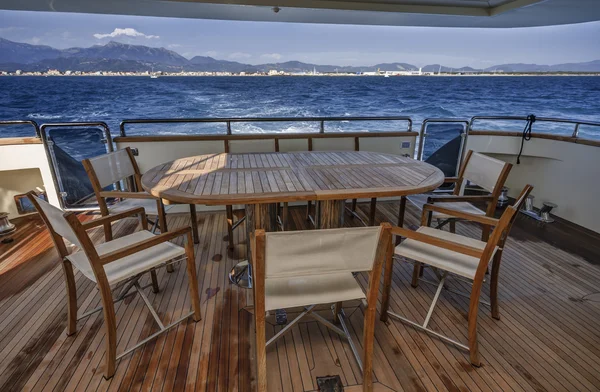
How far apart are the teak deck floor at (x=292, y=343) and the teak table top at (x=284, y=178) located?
77cm

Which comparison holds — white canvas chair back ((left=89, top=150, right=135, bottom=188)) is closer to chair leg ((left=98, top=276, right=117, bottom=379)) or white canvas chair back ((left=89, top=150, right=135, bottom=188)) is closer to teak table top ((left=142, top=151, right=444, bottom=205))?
teak table top ((left=142, top=151, right=444, bottom=205))

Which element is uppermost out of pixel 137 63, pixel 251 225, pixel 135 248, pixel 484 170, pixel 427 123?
pixel 137 63

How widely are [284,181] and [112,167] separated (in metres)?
1.48

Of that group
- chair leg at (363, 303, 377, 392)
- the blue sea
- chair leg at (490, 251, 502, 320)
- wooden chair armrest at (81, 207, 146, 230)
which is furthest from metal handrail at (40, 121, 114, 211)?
the blue sea

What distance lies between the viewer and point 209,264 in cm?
241

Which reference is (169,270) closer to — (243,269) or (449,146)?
(243,269)

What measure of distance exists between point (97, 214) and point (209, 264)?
197 centimetres

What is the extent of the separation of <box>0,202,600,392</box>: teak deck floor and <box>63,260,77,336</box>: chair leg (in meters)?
0.06

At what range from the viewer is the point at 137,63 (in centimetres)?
2673

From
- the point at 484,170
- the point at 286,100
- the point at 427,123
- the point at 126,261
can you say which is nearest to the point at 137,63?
the point at 286,100

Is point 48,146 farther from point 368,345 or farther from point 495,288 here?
point 495,288

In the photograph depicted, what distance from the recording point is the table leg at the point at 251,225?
1869mm

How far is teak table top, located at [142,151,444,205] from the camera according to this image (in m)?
1.57

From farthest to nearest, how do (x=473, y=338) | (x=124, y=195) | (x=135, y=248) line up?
(x=124, y=195) → (x=473, y=338) → (x=135, y=248)
